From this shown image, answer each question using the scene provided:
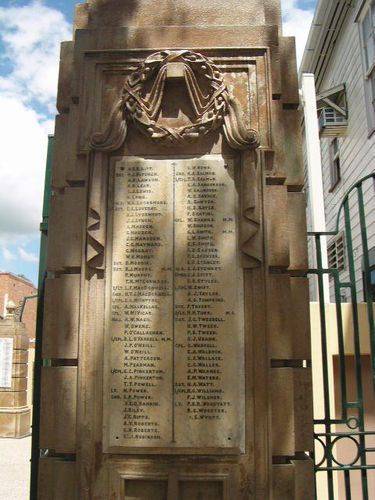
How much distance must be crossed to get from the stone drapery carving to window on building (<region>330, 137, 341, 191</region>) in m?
8.68

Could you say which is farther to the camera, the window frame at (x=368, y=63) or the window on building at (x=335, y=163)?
the window on building at (x=335, y=163)

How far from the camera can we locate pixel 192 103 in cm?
367

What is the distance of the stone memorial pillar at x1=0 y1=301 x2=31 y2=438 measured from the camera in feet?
45.8

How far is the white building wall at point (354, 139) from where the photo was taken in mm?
9438

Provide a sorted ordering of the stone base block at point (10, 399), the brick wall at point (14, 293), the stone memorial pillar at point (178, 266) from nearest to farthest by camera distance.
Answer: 1. the stone memorial pillar at point (178, 266)
2. the stone base block at point (10, 399)
3. the brick wall at point (14, 293)

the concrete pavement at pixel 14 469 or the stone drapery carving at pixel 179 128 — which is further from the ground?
the stone drapery carving at pixel 179 128

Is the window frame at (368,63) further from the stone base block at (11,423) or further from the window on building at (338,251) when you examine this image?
the stone base block at (11,423)

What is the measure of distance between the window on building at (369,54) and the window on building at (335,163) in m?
2.32

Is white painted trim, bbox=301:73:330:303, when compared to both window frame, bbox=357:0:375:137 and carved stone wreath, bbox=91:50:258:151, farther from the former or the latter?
carved stone wreath, bbox=91:50:258:151

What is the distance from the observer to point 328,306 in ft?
17.5

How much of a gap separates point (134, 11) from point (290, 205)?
2015 millimetres

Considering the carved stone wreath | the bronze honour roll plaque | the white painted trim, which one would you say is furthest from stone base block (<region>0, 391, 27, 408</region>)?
the carved stone wreath

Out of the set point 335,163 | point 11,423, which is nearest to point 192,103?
point 335,163

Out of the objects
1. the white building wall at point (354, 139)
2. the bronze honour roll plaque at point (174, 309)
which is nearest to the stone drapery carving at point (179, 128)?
the bronze honour roll plaque at point (174, 309)
